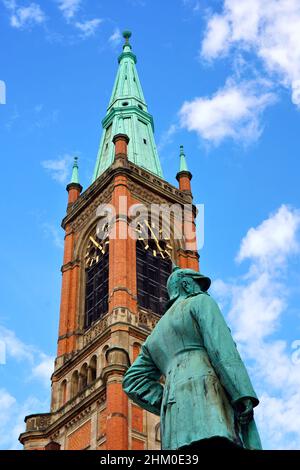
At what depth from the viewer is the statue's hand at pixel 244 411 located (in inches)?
248

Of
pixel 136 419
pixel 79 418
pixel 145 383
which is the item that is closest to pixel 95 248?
pixel 79 418

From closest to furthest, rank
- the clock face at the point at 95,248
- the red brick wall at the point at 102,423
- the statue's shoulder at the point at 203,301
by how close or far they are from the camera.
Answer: the statue's shoulder at the point at 203,301, the red brick wall at the point at 102,423, the clock face at the point at 95,248

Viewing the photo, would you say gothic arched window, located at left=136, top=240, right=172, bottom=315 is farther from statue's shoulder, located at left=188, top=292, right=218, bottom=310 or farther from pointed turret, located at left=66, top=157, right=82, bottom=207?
statue's shoulder, located at left=188, top=292, right=218, bottom=310

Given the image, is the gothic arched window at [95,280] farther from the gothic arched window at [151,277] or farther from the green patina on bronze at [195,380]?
the green patina on bronze at [195,380]

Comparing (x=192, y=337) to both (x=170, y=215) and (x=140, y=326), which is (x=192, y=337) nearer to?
(x=140, y=326)

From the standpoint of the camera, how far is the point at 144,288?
134 ft

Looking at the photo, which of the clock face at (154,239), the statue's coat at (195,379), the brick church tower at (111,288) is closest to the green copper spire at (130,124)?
the brick church tower at (111,288)

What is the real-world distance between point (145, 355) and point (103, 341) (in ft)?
99.1

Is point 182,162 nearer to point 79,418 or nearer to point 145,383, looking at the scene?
point 79,418

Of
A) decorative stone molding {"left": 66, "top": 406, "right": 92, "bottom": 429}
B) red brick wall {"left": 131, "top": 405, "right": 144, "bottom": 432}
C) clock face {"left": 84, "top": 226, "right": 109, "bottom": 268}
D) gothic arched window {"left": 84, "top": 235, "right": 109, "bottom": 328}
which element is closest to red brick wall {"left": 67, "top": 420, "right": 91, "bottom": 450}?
decorative stone molding {"left": 66, "top": 406, "right": 92, "bottom": 429}

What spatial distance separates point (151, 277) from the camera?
41.8m

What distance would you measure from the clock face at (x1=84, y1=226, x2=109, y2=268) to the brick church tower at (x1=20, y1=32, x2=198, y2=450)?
56 millimetres

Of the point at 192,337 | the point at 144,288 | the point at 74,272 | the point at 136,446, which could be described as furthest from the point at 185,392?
the point at 74,272

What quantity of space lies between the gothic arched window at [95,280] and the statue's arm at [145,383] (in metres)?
31.9
